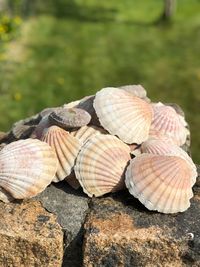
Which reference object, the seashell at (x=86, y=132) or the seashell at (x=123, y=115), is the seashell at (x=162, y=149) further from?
the seashell at (x=86, y=132)

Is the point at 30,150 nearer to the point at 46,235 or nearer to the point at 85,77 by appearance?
the point at 46,235

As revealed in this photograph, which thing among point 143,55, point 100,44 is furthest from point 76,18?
point 143,55

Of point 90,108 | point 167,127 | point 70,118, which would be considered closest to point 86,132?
point 70,118

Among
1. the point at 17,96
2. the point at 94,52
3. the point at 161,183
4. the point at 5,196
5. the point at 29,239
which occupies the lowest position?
the point at 17,96

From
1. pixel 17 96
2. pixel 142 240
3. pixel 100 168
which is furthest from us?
pixel 17 96

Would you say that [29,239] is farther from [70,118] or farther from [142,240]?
[70,118]
